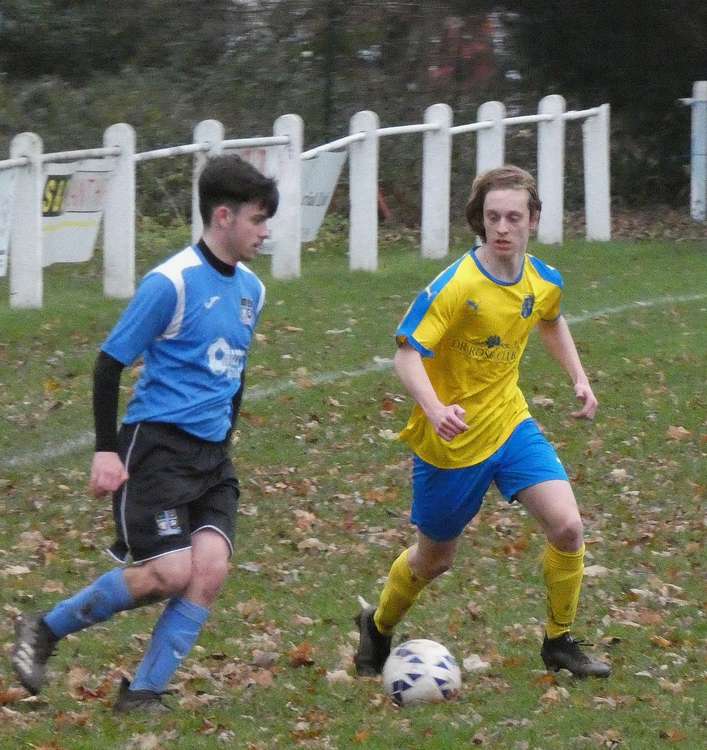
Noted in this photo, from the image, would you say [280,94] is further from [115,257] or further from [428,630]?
[428,630]

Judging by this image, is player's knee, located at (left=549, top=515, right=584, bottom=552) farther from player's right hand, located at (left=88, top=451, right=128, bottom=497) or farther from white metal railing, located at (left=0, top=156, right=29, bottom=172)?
white metal railing, located at (left=0, top=156, right=29, bottom=172)

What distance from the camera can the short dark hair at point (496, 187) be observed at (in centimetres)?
584

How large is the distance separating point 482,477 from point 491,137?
A: 40.8 ft

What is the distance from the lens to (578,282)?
16.0 m

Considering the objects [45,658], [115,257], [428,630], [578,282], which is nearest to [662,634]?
[428,630]

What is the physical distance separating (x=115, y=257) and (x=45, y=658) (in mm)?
7847

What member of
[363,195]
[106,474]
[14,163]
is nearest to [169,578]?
[106,474]

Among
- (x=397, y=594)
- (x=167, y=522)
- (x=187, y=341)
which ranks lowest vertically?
(x=397, y=594)

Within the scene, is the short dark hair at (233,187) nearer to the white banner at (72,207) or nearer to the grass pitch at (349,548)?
the grass pitch at (349,548)

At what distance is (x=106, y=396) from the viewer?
5109 mm

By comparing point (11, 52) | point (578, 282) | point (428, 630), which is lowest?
point (428, 630)

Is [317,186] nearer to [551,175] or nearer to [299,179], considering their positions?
[299,179]

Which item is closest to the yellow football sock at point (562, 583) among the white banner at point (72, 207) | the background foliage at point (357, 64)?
the white banner at point (72, 207)

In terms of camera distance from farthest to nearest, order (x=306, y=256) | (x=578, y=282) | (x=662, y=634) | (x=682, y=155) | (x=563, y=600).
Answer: (x=682, y=155)
(x=306, y=256)
(x=578, y=282)
(x=662, y=634)
(x=563, y=600)
